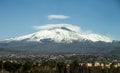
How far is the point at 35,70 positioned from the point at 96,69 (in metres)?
30.7

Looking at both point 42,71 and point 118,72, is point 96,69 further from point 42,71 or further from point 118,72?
point 42,71

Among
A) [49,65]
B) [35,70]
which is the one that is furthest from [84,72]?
[35,70]

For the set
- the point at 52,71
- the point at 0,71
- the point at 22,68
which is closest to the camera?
the point at 0,71

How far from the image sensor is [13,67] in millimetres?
117625

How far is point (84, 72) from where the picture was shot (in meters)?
141

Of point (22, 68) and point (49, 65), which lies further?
point (49, 65)

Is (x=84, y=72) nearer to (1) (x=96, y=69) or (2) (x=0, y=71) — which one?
(1) (x=96, y=69)

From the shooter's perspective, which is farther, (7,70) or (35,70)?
(35,70)

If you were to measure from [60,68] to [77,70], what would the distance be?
6.00 metres

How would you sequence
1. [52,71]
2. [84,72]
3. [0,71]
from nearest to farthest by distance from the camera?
[0,71] < [52,71] < [84,72]

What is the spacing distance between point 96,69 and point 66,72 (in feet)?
50.6

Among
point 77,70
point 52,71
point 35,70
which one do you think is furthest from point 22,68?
point 77,70

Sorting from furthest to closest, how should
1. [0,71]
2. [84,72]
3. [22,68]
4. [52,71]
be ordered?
[84,72]
[52,71]
[22,68]
[0,71]

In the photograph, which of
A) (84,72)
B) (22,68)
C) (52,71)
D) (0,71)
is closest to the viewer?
(0,71)
